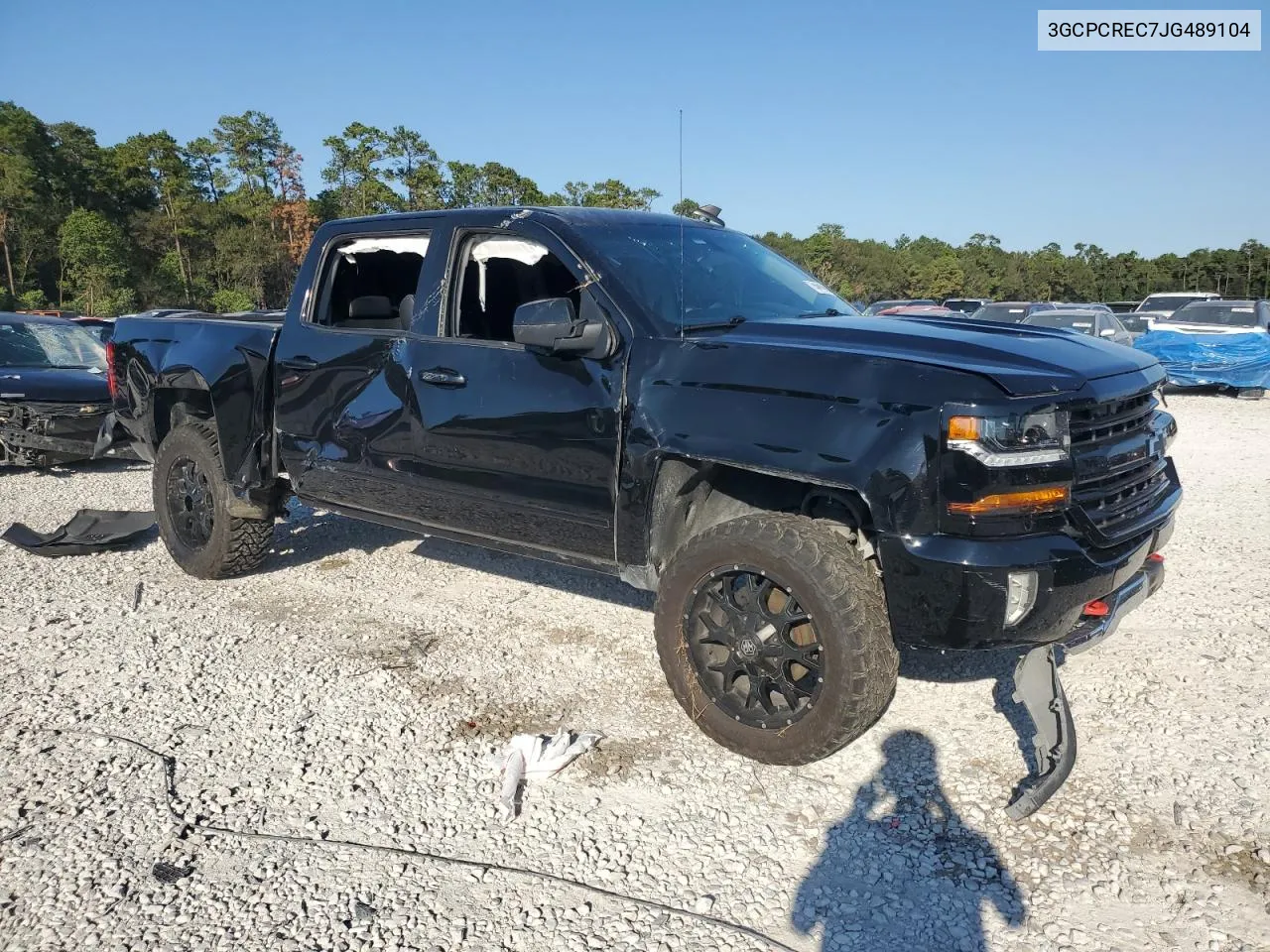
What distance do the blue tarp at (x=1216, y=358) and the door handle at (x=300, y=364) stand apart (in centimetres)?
1500

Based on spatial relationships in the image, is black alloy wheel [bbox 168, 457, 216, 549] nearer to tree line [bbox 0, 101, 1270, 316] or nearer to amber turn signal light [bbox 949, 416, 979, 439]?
amber turn signal light [bbox 949, 416, 979, 439]

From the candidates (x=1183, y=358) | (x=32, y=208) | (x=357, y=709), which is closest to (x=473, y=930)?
(x=357, y=709)

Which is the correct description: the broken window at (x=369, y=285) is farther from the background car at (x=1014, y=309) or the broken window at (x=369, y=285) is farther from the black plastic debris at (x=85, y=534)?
the background car at (x=1014, y=309)

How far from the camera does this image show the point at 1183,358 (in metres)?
16.2

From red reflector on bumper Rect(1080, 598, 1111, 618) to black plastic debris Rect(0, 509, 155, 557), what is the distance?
5.97 m

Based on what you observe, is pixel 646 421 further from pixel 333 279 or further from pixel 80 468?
pixel 80 468

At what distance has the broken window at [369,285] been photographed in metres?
4.78

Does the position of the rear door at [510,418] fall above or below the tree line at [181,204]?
below

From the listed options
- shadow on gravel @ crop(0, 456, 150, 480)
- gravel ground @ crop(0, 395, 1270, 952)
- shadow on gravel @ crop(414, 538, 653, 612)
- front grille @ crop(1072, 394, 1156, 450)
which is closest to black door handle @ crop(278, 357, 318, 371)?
gravel ground @ crop(0, 395, 1270, 952)

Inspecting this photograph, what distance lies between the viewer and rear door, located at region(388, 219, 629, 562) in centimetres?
363

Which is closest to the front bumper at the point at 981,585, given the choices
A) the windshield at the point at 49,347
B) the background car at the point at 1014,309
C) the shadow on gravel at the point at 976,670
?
the shadow on gravel at the point at 976,670

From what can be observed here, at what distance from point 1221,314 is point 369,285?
709 inches

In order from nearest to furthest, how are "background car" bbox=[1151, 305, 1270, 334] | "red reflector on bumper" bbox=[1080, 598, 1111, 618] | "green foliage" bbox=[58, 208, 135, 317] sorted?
"red reflector on bumper" bbox=[1080, 598, 1111, 618], "background car" bbox=[1151, 305, 1270, 334], "green foliage" bbox=[58, 208, 135, 317]

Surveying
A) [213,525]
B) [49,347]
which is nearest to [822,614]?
[213,525]
